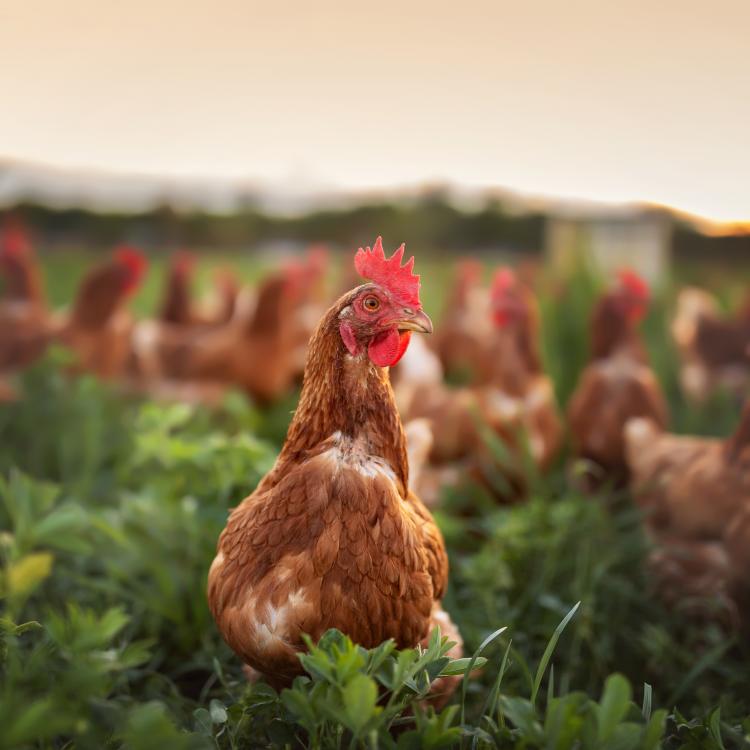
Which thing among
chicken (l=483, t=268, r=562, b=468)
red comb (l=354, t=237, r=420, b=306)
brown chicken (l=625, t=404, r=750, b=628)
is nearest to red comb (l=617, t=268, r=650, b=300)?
chicken (l=483, t=268, r=562, b=468)

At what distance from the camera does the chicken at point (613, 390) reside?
11.5 feet

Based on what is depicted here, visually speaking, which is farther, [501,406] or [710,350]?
[710,350]

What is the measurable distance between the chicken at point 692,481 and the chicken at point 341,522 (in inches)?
51.5

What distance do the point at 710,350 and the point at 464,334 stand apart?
1838mm

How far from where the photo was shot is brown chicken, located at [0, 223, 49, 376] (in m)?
4.09

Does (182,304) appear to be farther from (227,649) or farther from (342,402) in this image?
(342,402)

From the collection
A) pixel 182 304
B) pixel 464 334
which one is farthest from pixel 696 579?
pixel 182 304

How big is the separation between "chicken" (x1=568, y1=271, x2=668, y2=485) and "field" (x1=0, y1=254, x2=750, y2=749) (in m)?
0.21

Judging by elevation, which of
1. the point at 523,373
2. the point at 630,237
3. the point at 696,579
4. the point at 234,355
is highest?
the point at 630,237

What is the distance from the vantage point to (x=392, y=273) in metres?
1.55

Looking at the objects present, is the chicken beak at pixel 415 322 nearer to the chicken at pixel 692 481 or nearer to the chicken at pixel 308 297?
the chicken at pixel 692 481

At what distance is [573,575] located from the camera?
2570 mm

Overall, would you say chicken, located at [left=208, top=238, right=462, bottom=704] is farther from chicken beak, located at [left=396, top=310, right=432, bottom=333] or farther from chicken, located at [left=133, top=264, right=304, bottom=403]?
chicken, located at [left=133, top=264, right=304, bottom=403]

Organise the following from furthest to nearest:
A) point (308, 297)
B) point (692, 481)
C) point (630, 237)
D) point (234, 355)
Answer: point (308, 297)
point (630, 237)
point (234, 355)
point (692, 481)
